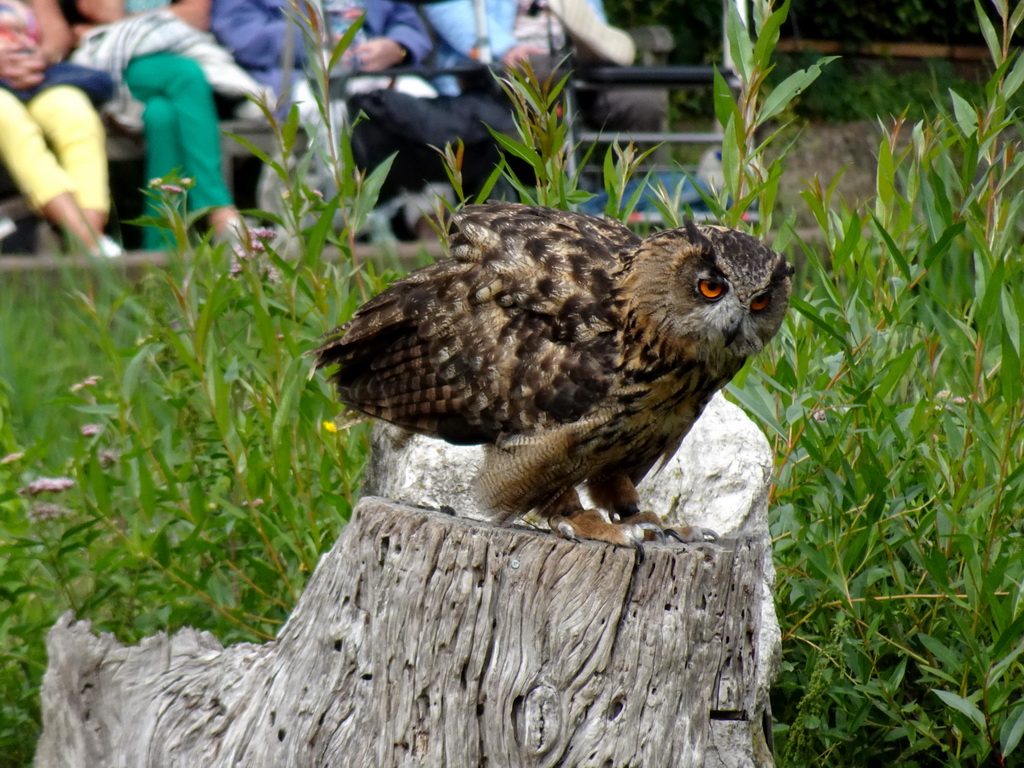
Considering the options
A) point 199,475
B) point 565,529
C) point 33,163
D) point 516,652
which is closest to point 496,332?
point 565,529

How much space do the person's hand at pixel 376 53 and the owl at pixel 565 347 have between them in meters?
4.97

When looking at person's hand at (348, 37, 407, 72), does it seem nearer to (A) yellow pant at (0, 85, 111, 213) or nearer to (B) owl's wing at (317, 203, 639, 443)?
(A) yellow pant at (0, 85, 111, 213)

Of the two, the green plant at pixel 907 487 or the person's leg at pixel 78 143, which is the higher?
the green plant at pixel 907 487

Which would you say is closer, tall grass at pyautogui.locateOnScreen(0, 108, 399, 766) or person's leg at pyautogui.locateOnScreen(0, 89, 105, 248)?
tall grass at pyautogui.locateOnScreen(0, 108, 399, 766)

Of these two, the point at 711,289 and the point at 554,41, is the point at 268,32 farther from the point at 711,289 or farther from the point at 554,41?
the point at 711,289

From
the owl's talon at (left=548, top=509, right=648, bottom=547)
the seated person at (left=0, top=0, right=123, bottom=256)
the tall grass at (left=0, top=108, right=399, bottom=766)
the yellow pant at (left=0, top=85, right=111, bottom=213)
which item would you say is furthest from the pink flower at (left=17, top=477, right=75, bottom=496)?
the yellow pant at (left=0, top=85, right=111, bottom=213)

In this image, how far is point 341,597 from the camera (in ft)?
7.87

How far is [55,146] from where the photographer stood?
7.06 m

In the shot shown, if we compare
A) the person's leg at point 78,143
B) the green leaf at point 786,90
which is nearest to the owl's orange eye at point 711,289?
the green leaf at point 786,90

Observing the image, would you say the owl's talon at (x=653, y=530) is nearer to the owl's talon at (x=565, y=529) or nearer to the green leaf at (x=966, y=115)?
the owl's talon at (x=565, y=529)

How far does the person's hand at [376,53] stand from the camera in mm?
7664

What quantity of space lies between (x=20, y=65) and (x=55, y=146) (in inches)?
19.6

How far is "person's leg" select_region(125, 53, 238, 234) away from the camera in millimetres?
7176

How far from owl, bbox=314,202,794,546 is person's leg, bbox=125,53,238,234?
4.49 meters
